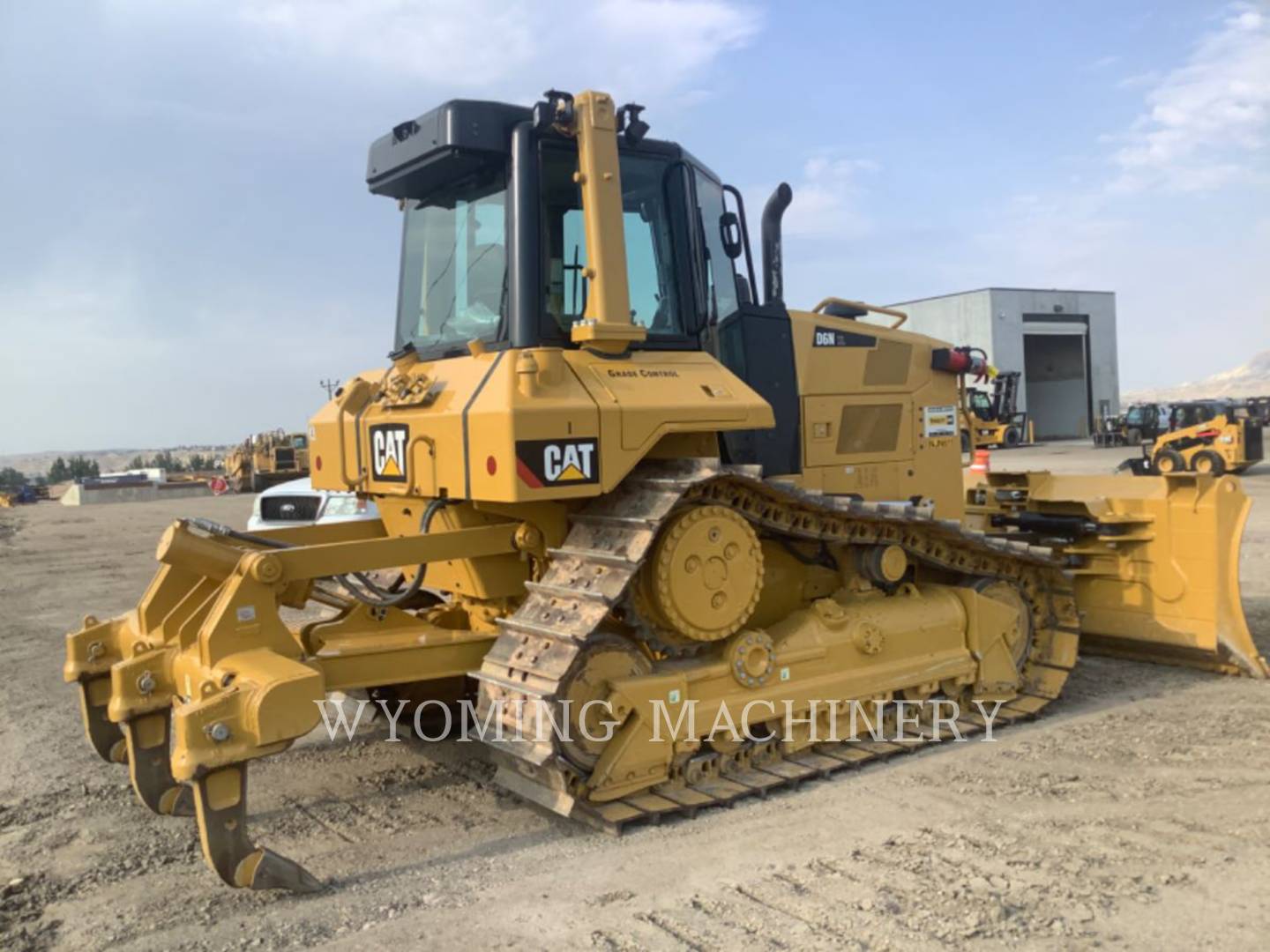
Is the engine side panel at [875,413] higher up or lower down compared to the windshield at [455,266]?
lower down

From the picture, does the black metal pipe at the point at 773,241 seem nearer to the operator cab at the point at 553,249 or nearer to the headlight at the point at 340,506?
the operator cab at the point at 553,249

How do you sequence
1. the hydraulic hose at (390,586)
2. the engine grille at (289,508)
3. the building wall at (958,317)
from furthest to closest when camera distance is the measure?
the building wall at (958,317) < the engine grille at (289,508) < the hydraulic hose at (390,586)

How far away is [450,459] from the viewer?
4.96 m

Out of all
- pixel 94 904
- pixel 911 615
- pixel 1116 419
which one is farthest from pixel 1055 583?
pixel 1116 419

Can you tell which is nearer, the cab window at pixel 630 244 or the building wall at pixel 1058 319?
the cab window at pixel 630 244

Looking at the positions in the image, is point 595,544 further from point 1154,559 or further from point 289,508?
point 289,508

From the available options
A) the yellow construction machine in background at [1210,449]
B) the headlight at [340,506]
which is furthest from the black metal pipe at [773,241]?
the yellow construction machine in background at [1210,449]

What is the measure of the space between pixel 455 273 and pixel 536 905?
3.34m

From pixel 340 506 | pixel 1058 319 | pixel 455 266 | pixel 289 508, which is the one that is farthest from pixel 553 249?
pixel 1058 319

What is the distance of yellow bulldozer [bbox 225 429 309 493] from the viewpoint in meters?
36.2

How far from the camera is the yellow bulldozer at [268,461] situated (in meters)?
36.2

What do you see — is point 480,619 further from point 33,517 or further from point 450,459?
point 33,517

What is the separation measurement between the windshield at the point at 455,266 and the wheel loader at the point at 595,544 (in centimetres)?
2

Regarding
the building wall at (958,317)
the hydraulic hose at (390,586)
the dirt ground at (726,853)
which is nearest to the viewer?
the dirt ground at (726,853)
